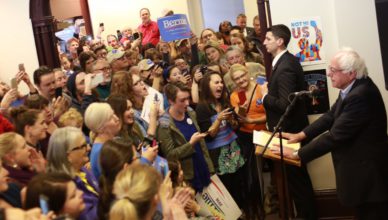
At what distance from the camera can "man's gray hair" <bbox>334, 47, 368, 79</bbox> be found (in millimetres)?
3893

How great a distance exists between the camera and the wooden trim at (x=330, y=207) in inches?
195

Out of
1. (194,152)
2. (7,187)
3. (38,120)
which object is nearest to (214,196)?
(194,152)

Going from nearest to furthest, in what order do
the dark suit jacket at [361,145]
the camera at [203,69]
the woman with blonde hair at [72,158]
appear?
the woman with blonde hair at [72,158], the dark suit jacket at [361,145], the camera at [203,69]

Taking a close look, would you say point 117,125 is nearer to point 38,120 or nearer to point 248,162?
point 38,120

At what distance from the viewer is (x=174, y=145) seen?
446cm

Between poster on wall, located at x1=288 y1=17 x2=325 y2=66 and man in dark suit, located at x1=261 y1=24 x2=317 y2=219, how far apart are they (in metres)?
0.14

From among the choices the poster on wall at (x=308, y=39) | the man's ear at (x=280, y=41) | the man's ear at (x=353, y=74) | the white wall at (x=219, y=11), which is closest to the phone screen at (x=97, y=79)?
the man's ear at (x=280, y=41)

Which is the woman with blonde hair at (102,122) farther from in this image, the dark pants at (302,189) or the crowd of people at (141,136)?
the dark pants at (302,189)

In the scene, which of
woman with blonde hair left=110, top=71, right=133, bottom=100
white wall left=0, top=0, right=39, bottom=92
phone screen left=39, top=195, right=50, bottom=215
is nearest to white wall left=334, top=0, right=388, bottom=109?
woman with blonde hair left=110, top=71, right=133, bottom=100

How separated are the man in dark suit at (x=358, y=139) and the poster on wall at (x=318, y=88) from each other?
2.66 feet

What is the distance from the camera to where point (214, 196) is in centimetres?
462

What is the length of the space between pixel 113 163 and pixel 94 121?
2.27 feet

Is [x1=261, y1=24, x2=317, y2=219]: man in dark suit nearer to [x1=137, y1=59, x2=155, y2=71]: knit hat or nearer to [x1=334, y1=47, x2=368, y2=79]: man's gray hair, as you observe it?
[x1=334, y1=47, x2=368, y2=79]: man's gray hair

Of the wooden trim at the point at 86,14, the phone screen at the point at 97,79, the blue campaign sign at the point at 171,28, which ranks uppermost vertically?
the wooden trim at the point at 86,14
